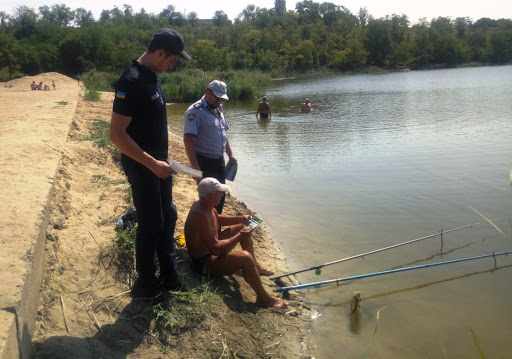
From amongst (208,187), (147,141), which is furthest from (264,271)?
(147,141)

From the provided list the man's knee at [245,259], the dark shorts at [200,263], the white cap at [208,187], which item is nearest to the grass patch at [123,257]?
the dark shorts at [200,263]

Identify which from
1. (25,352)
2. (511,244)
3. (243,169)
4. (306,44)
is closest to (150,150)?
(25,352)

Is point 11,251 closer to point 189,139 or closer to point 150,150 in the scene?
point 150,150

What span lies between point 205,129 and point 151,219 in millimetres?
1756

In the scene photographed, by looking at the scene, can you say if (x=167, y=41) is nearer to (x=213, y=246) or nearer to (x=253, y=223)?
(x=213, y=246)

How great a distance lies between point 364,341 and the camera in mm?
4270

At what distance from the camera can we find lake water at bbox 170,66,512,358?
442 centimetres

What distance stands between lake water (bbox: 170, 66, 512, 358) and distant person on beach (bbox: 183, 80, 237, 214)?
1715 mm

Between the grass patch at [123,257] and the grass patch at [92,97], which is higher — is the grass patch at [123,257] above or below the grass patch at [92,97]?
below

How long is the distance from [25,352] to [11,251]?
81 cm

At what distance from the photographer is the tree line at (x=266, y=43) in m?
52.1

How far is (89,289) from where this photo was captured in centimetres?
366

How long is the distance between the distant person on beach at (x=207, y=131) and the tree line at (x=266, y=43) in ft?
147

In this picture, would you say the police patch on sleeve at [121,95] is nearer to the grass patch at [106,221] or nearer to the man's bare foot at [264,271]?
the grass patch at [106,221]
